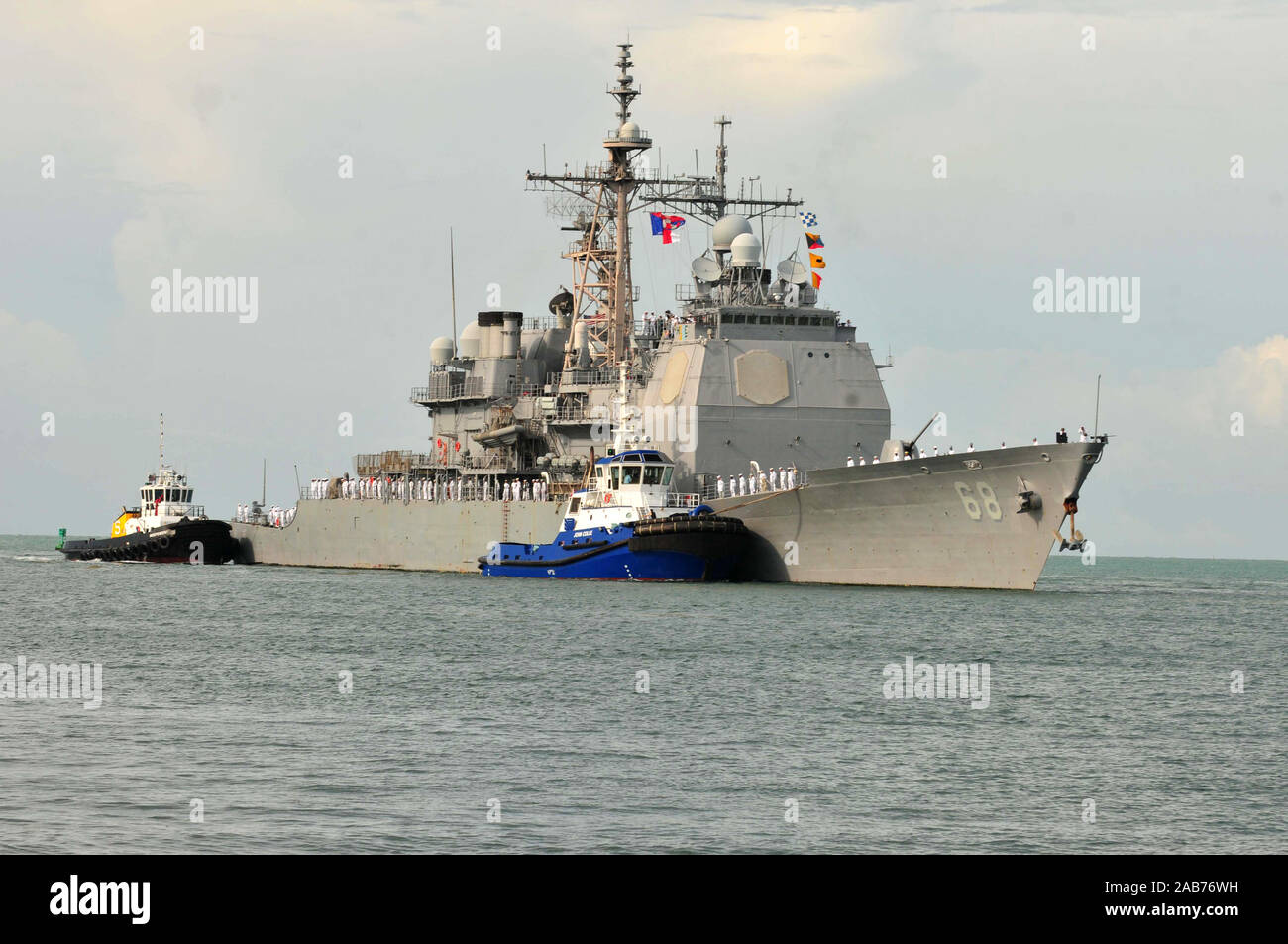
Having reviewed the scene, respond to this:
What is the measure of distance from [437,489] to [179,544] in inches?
593

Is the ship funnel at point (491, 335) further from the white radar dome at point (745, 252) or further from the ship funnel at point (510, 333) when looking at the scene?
the white radar dome at point (745, 252)

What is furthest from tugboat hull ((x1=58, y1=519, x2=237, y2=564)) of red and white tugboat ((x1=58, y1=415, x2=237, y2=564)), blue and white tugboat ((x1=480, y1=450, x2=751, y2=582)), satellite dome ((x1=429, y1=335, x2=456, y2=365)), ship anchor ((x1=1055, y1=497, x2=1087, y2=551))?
ship anchor ((x1=1055, y1=497, x2=1087, y2=551))

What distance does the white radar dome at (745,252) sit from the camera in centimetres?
4869

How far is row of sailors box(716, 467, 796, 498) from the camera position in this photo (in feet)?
143

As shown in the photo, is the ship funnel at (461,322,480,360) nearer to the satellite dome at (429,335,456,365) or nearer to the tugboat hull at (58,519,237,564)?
the satellite dome at (429,335,456,365)

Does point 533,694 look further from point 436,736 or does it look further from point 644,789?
point 644,789

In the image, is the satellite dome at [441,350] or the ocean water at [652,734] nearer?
the ocean water at [652,734]

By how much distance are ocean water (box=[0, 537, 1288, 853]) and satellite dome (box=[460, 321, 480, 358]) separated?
2612 cm

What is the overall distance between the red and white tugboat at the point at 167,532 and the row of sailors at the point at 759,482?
31662mm

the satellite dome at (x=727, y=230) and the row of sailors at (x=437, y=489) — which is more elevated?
the satellite dome at (x=727, y=230)

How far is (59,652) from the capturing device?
3066cm

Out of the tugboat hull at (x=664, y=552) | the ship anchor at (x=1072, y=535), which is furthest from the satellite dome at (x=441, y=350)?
the ship anchor at (x=1072, y=535)
